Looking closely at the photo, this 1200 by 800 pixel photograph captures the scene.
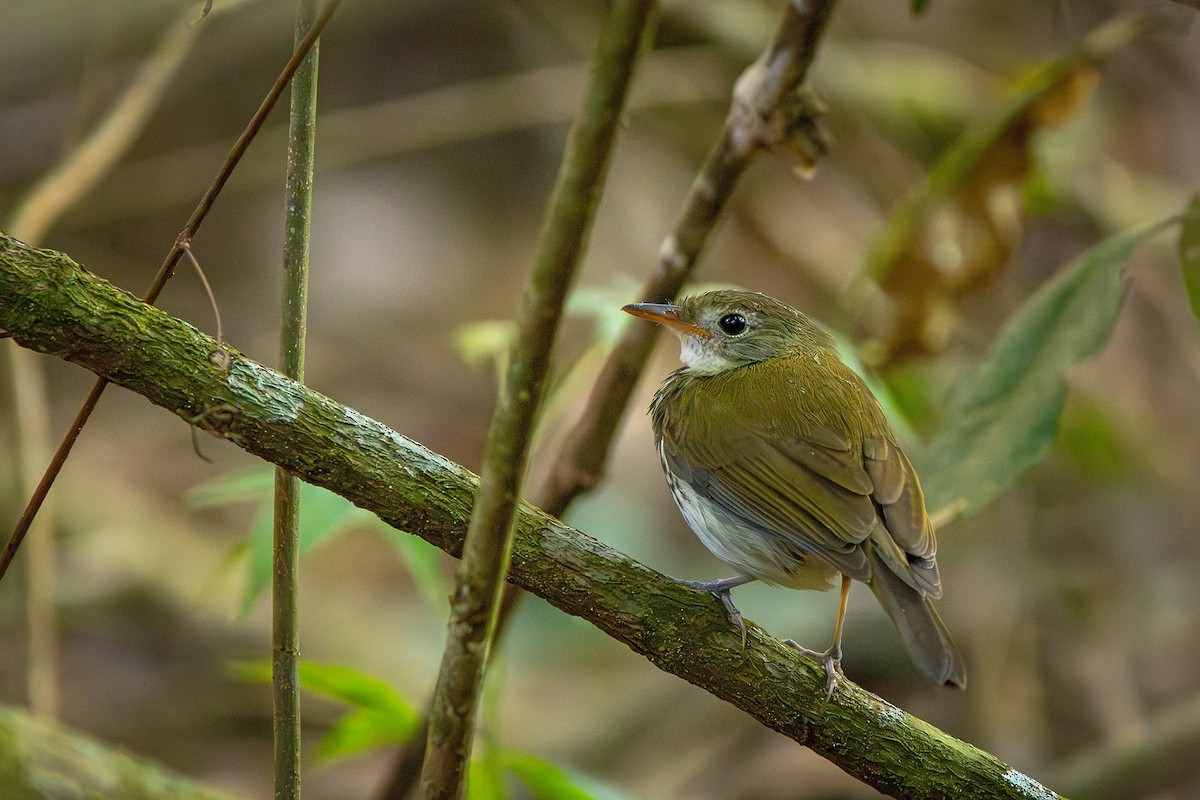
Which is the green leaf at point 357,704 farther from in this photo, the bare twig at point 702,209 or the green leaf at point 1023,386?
the green leaf at point 1023,386

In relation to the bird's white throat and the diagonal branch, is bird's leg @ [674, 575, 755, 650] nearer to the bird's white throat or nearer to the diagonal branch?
the diagonal branch

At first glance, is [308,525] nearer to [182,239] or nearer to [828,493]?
[182,239]

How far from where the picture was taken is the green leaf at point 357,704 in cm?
244

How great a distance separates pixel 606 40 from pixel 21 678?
461 cm

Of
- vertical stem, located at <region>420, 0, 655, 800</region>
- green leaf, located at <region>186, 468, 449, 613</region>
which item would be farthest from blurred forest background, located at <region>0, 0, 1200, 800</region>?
vertical stem, located at <region>420, 0, 655, 800</region>

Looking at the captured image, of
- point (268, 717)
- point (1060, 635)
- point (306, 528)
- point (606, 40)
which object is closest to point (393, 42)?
point (268, 717)

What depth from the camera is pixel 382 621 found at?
534 cm

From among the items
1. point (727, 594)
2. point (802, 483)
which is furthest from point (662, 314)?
point (727, 594)

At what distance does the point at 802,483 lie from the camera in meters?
2.62

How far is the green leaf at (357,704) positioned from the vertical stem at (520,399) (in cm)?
88

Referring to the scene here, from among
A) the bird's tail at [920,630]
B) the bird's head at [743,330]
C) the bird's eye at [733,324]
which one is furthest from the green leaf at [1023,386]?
the bird's eye at [733,324]

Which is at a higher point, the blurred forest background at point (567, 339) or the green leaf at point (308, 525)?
the blurred forest background at point (567, 339)

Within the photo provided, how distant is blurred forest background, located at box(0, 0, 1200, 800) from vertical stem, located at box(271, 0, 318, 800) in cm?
161

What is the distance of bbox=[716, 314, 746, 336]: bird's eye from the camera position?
3.22 meters
